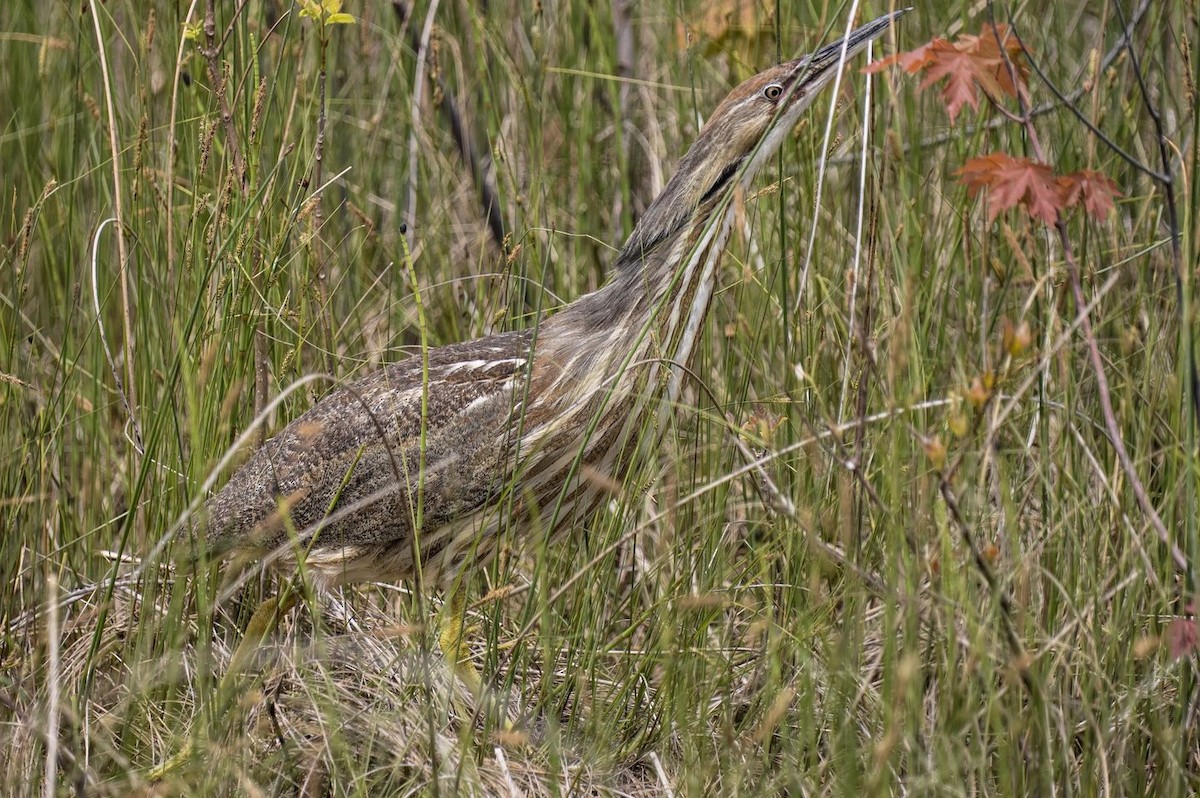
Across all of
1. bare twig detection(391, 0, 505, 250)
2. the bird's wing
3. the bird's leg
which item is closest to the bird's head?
the bird's wing

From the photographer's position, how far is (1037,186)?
2400 millimetres

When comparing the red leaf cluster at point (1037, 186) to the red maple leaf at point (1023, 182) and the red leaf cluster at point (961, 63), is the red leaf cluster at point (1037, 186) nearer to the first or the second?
the red maple leaf at point (1023, 182)

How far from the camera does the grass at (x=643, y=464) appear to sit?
93.4 inches

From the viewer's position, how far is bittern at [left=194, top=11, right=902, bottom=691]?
3.10 metres

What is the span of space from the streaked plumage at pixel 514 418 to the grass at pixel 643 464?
0.14 m

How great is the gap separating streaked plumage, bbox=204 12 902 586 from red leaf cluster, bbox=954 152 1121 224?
2.28 ft

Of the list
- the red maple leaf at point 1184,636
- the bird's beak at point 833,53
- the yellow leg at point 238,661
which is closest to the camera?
the red maple leaf at point 1184,636

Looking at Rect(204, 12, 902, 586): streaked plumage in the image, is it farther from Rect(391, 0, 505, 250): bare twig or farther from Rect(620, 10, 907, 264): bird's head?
Rect(391, 0, 505, 250): bare twig

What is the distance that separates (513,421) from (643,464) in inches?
11.5

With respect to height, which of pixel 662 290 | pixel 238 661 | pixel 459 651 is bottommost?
pixel 459 651

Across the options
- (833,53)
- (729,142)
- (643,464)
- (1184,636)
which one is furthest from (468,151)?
(1184,636)

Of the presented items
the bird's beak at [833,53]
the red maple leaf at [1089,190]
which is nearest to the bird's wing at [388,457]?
the bird's beak at [833,53]

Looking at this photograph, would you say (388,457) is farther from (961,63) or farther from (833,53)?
(961,63)

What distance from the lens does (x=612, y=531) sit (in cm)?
282
